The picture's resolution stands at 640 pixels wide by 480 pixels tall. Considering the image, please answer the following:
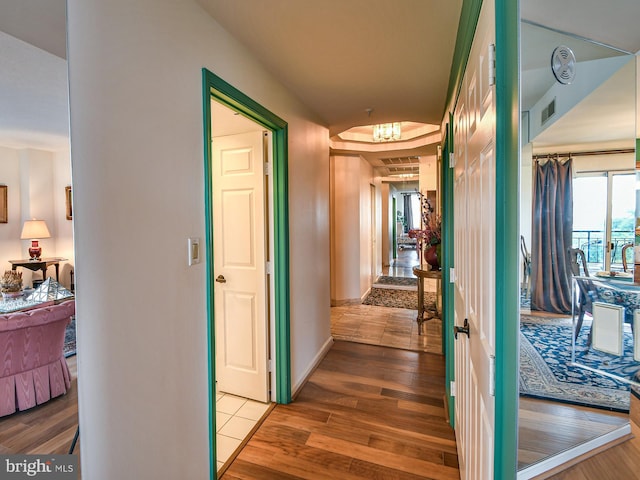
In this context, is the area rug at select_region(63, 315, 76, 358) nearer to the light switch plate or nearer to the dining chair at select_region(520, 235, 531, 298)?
the light switch plate

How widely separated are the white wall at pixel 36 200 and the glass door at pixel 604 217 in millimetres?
1376

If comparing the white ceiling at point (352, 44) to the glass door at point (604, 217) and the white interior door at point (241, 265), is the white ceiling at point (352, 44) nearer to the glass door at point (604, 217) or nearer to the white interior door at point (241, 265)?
the white interior door at point (241, 265)

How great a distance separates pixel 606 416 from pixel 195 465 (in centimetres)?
164

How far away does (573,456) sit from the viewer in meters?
0.67

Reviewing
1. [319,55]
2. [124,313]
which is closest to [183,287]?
[124,313]

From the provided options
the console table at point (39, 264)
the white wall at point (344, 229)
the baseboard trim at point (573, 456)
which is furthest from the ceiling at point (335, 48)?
the white wall at point (344, 229)

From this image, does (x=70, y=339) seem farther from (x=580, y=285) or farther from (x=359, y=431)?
(x=359, y=431)

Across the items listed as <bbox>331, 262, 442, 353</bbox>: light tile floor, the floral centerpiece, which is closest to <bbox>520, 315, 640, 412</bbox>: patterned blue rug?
the floral centerpiece

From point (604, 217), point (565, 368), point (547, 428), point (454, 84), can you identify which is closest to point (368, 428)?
point (547, 428)

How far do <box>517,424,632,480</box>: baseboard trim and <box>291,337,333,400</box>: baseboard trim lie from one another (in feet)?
6.84

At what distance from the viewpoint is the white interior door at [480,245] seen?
2.88 feet

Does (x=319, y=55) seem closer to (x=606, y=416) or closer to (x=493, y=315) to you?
(x=493, y=315)

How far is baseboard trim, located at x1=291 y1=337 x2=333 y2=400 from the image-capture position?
2.62 m

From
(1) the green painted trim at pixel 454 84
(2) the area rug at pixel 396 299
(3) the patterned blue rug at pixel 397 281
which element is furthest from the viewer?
(3) the patterned blue rug at pixel 397 281
